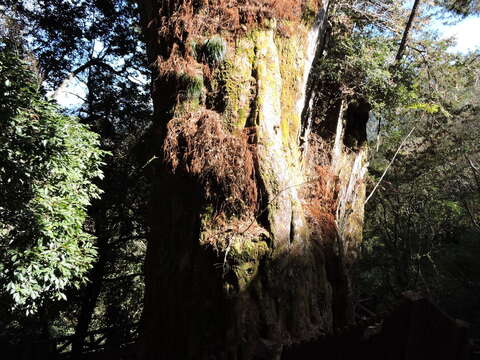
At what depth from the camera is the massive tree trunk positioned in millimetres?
4098

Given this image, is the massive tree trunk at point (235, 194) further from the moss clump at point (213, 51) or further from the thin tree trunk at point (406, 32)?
the thin tree trunk at point (406, 32)

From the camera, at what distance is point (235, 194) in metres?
4.41

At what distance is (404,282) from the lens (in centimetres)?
991

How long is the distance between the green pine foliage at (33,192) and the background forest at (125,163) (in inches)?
0.8

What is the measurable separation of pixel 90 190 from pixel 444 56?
292 inches

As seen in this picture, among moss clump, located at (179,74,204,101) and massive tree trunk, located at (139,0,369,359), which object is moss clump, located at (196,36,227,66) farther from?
moss clump, located at (179,74,204,101)

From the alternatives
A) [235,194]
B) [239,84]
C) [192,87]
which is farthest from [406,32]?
[235,194]

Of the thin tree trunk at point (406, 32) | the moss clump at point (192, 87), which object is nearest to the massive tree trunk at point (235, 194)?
the moss clump at point (192, 87)

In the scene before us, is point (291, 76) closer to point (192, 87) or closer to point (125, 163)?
point (192, 87)

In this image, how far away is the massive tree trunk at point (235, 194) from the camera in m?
4.10

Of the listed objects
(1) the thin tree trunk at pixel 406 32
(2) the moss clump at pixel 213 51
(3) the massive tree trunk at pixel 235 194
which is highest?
(1) the thin tree trunk at pixel 406 32

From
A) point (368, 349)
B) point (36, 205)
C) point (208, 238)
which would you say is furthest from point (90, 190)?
point (368, 349)

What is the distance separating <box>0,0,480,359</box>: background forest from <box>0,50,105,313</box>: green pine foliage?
2 cm

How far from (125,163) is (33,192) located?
4.26 metres
